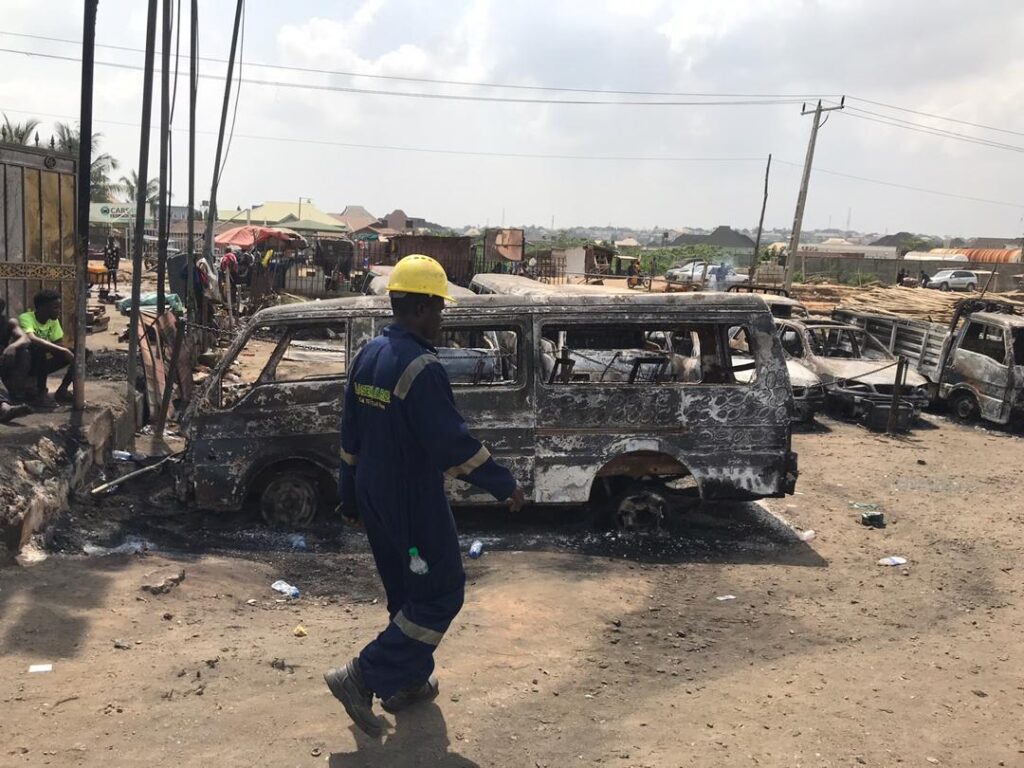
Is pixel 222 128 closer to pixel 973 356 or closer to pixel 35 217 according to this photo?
pixel 35 217

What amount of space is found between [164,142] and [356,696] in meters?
9.85

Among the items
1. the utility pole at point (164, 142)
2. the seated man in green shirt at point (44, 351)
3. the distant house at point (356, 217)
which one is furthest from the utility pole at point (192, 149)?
the distant house at point (356, 217)

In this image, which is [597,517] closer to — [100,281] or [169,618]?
[169,618]

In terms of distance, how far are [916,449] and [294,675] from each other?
30.1 feet

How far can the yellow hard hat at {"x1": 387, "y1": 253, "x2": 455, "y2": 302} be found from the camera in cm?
316

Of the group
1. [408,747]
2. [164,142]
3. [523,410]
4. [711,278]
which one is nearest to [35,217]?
[164,142]

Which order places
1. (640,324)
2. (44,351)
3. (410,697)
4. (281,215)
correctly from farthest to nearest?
(281,215) < (44,351) < (640,324) < (410,697)

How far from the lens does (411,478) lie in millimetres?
3125

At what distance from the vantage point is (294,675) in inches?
144

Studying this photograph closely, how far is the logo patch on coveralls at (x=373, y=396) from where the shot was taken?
3084 millimetres

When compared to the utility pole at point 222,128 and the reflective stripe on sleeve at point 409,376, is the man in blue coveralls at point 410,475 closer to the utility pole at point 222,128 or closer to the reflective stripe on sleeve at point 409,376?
the reflective stripe on sleeve at point 409,376

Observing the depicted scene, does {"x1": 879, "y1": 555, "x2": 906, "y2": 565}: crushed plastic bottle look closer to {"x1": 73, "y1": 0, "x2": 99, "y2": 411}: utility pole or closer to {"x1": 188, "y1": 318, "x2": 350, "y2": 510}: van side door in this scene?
{"x1": 188, "y1": 318, "x2": 350, "y2": 510}: van side door

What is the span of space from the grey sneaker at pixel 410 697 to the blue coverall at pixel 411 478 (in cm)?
15

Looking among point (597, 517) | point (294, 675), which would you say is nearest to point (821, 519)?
point (597, 517)
